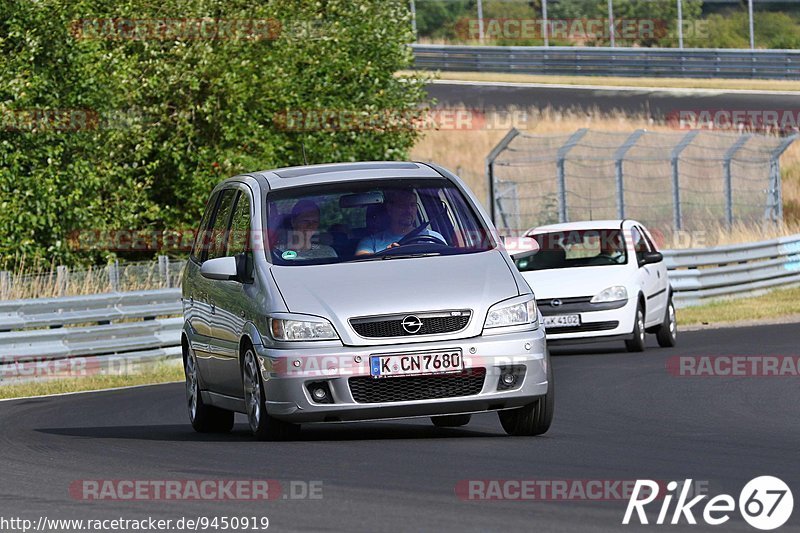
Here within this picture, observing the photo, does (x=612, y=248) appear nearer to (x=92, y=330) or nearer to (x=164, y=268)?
(x=164, y=268)

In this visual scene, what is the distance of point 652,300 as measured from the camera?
20.6m

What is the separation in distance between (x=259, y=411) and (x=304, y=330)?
788mm

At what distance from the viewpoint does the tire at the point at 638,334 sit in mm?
20016

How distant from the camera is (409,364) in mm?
10234

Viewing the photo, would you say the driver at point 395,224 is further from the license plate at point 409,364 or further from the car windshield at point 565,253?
the car windshield at point 565,253

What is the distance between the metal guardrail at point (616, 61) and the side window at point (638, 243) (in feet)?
103

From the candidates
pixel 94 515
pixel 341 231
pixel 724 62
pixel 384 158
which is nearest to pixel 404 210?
pixel 341 231

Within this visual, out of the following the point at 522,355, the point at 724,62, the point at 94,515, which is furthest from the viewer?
the point at 724,62

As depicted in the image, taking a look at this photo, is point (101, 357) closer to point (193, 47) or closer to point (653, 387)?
point (653, 387)

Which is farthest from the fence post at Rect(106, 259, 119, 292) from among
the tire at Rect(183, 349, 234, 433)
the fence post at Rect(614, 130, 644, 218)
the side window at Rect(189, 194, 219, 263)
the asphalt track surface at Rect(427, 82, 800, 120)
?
the asphalt track surface at Rect(427, 82, 800, 120)

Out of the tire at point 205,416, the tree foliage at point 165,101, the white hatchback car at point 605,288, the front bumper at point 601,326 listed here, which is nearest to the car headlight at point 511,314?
the tire at point 205,416

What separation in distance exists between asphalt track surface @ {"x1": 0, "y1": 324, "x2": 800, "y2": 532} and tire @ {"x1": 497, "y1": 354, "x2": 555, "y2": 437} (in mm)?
124

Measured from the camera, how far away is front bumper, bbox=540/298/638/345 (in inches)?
781

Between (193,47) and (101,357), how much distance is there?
1065 cm
